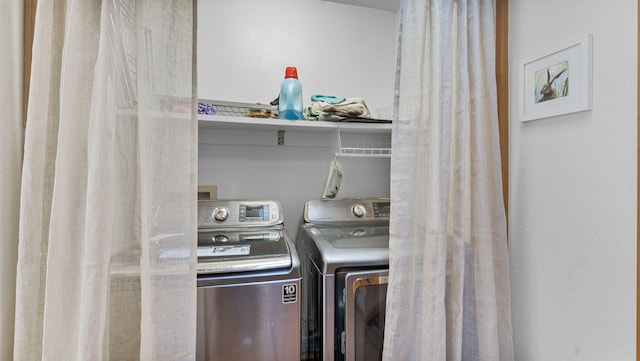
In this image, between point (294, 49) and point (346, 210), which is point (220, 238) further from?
point (294, 49)

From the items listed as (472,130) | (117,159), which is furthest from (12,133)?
(472,130)

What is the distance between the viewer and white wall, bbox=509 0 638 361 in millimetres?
959

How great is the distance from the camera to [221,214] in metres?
1.64

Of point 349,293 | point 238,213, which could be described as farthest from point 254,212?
point 349,293

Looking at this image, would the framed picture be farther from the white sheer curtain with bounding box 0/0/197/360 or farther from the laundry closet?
the white sheer curtain with bounding box 0/0/197/360

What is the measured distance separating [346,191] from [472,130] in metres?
1.02

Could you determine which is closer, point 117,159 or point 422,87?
point 117,159

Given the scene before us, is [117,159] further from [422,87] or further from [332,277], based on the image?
[422,87]

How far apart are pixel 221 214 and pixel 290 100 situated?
2.39ft

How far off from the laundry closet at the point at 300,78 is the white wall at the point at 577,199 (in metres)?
0.73

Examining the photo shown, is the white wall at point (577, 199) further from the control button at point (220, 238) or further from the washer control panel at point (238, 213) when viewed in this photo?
the control button at point (220, 238)

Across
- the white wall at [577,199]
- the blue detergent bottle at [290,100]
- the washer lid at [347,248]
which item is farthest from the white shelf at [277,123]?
the white wall at [577,199]

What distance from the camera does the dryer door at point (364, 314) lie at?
123 cm

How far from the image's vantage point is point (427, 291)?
Answer: 1.18 m
